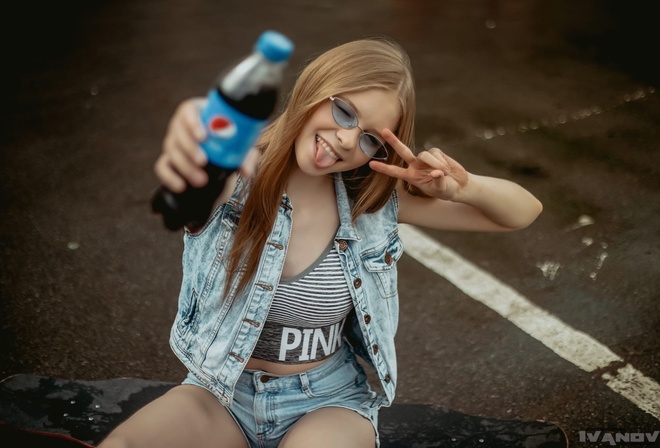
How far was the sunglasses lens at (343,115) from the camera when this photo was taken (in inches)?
90.4

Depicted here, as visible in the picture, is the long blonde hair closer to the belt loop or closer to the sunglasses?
the sunglasses

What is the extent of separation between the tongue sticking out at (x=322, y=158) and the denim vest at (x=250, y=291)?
0.83ft

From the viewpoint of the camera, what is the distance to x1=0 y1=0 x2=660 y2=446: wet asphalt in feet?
12.5

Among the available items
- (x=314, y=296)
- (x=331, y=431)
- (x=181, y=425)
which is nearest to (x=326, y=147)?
(x=314, y=296)

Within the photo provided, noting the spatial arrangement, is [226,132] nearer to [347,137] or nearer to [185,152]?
[185,152]

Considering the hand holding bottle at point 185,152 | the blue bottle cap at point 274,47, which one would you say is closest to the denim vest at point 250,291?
the hand holding bottle at point 185,152

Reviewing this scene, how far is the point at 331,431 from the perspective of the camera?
2438mm

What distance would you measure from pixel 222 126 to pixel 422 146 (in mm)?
4479

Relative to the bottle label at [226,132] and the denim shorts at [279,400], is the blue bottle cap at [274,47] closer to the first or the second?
the bottle label at [226,132]

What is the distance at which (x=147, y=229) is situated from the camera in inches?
193

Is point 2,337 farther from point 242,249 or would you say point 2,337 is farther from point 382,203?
point 382,203

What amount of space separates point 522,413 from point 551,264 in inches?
55.6

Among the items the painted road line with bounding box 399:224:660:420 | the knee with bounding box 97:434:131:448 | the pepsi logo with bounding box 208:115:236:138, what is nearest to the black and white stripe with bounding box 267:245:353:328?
the knee with bounding box 97:434:131:448

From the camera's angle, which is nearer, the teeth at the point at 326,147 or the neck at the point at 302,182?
the teeth at the point at 326,147
